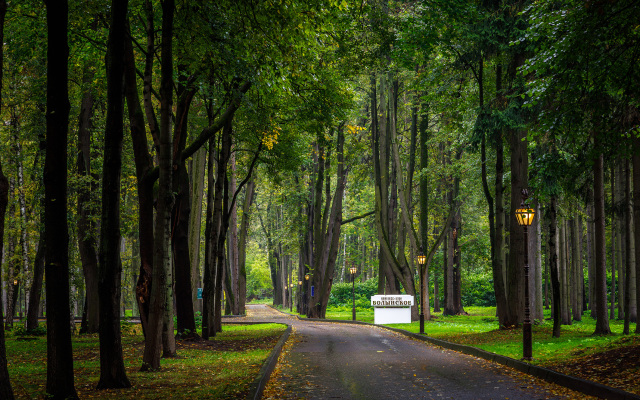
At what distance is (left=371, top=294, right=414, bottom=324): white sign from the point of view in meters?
31.5

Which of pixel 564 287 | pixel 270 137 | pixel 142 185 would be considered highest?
pixel 270 137

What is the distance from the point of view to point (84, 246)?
70.5 ft

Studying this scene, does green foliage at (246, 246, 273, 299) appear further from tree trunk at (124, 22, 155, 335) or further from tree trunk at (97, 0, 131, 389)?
tree trunk at (97, 0, 131, 389)

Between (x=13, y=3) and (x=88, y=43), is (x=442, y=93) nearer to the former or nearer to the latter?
(x=88, y=43)

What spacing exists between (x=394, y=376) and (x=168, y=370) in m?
4.62

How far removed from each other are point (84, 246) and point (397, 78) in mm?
18744

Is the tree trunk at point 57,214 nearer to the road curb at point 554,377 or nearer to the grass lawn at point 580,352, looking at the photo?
the road curb at point 554,377

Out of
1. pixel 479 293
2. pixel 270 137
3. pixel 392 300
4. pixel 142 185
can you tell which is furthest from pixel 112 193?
pixel 479 293

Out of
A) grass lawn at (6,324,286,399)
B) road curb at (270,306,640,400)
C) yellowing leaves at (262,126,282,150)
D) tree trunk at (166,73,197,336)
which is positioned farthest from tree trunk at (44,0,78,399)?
yellowing leaves at (262,126,282,150)

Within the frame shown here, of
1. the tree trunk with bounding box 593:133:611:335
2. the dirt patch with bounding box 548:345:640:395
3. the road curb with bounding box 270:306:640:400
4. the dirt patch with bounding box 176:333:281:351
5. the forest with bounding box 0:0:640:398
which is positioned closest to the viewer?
the road curb with bounding box 270:306:640:400

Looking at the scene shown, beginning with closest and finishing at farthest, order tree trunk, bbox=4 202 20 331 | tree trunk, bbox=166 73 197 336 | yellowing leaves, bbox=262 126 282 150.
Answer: tree trunk, bbox=166 73 197 336, yellowing leaves, bbox=262 126 282 150, tree trunk, bbox=4 202 20 331

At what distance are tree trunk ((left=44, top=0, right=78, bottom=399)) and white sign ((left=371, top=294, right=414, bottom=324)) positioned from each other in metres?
25.0

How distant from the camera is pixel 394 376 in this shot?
1131 centimetres

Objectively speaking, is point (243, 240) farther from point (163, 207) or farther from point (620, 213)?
point (163, 207)
